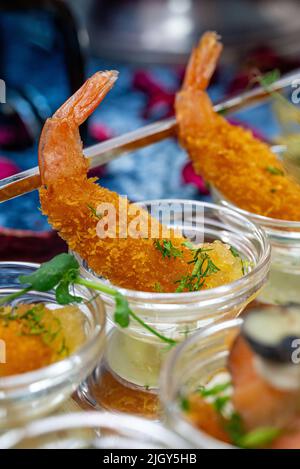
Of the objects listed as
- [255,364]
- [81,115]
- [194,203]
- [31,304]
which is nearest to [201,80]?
[194,203]

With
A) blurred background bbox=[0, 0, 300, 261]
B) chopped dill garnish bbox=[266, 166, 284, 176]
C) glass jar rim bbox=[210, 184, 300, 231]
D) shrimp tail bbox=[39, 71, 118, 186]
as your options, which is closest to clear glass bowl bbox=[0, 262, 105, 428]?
shrimp tail bbox=[39, 71, 118, 186]

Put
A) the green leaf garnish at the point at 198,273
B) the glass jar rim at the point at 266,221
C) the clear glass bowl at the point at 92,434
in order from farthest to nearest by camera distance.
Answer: the glass jar rim at the point at 266,221, the green leaf garnish at the point at 198,273, the clear glass bowl at the point at 92,434

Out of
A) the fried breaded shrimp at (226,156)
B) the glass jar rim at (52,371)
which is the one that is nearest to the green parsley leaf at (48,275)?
the glass jar rim at (52,371)

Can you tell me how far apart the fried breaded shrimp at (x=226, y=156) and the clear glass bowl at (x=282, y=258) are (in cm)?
5

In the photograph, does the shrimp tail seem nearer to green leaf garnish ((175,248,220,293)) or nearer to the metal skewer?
the metal skewer

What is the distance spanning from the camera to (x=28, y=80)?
8.50 feet

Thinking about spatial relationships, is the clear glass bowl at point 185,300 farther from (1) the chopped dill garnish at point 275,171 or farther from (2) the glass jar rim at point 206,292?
(1) the chopped dill garnish at point 275,171

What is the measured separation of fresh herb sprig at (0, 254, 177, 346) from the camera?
86 centimetres

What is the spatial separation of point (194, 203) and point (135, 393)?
1.20 ft

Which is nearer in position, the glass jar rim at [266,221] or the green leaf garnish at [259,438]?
the green leaf garnish at [259,438]

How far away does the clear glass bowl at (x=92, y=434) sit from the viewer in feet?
2.26

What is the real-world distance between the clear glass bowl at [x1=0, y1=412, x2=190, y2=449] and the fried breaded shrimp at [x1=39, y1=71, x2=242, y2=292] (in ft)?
1.13

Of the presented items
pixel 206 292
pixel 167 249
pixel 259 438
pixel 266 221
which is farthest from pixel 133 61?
pixel 259 438

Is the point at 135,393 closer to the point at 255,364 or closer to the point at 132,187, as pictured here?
the point at 255,364
